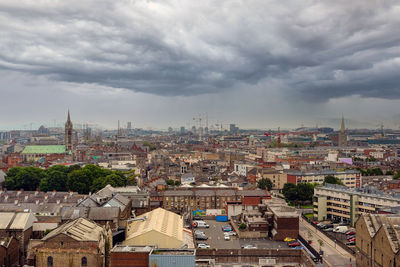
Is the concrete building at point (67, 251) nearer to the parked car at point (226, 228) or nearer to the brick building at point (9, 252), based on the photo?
the brick building at point (9, 252)

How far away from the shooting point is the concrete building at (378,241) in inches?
1052

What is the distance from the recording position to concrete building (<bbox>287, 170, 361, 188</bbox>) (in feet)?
234

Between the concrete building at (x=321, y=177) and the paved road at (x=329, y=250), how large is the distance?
2764 centimetres

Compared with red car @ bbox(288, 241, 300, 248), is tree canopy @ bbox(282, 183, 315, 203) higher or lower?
higher

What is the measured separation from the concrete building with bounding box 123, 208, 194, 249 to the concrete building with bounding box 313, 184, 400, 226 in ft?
69.3

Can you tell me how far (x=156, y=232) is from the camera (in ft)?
98.1

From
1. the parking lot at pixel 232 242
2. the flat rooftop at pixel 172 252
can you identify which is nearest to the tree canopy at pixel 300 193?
the parking lot at pixel 232 242

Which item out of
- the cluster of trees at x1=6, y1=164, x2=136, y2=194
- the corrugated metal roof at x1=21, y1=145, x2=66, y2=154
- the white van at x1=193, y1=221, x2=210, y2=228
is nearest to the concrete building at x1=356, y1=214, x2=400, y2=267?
the white van at x1=193, y1=221, x2=210, y2=228

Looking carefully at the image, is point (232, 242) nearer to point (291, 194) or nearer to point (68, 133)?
point (291, 194)

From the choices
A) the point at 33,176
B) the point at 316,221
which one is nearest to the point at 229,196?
the point at 316,221

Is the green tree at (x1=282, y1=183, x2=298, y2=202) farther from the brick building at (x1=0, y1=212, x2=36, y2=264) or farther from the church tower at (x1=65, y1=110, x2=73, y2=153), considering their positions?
the church tower at (x1=65, y1=110, x2=73, y2=153)

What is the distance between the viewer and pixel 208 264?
2869 centimetres

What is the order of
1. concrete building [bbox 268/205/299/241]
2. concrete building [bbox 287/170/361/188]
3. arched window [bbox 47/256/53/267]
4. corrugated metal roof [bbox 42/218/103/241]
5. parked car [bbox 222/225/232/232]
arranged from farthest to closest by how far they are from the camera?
concrete building [bbox 287/170/361/188], parked car [bbox 222/225/232/232], concrete building [bbox 268/205/299/241], corrugated metal roof [bbox 42/218/103/241], arched window [bbox 47/256/53/267]

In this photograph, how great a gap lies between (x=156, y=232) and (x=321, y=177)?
5049 cm
